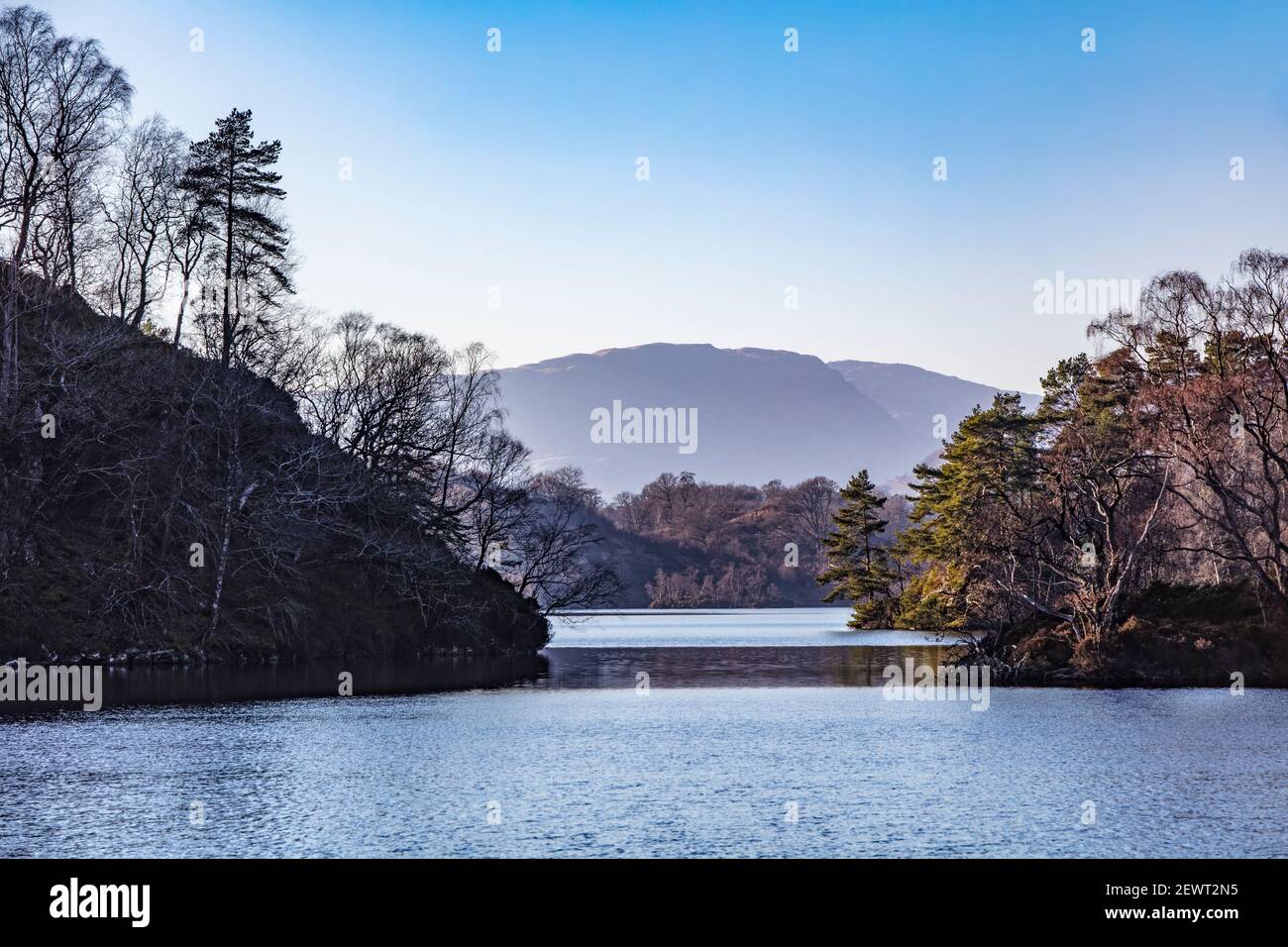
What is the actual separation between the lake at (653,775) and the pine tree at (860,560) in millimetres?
66091

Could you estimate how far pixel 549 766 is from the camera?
25.3 m

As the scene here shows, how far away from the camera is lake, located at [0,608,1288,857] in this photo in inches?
714

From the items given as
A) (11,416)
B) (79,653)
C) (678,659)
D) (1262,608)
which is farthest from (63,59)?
(1262,608)

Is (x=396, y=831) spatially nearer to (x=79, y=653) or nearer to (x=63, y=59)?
(x=79, y=653)

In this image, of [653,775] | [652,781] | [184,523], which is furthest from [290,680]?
[652,781]

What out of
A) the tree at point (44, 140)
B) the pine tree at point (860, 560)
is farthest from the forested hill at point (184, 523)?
the pine tree at point (860, 560)

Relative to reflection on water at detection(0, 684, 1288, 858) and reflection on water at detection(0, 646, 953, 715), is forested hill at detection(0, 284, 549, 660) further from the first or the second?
reflection on water at detection(0, 684, 1288, 858)

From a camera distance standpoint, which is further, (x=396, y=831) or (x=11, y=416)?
(x=11, y=416)

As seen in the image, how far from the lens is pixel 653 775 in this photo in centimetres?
2420

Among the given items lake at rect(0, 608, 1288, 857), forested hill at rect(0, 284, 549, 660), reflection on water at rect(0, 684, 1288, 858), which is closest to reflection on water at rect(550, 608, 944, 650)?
forested hill at rect(0, 284, 549, 660)

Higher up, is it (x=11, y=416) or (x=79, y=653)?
(x=11, y=416)

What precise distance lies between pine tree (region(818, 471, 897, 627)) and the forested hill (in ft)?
158
